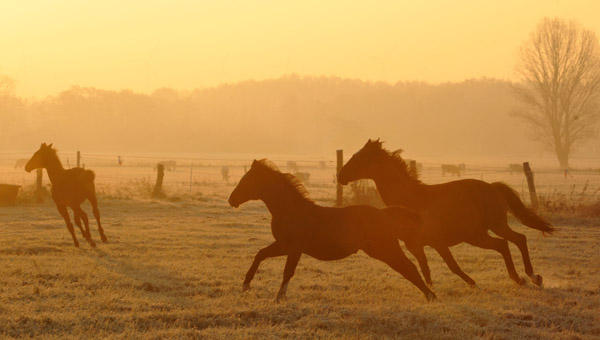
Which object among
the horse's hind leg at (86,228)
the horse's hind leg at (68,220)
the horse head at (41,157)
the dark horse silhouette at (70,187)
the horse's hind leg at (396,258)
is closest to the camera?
the horse's hind leg at (396,258)

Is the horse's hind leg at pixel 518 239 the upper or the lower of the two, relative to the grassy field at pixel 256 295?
upper

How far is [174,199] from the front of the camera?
23.8 meters

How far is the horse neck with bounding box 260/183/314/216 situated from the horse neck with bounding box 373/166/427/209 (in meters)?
1.57

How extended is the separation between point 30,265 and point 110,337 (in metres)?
4.89

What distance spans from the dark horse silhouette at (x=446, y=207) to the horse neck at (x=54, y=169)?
6791 mm

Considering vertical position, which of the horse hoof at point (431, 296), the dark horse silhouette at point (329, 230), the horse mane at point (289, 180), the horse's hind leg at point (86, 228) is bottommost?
the horse hoof at point (431, 296)

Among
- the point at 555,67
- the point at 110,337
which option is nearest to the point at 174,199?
the point at 110,337

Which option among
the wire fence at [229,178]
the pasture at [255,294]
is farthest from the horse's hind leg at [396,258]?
the wire fence at [229,178]

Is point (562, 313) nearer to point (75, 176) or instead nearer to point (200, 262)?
point (200, 262)

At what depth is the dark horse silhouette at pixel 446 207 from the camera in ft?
30.6

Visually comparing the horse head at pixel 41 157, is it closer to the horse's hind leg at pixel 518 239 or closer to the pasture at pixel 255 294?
the pasture at pixel 255 294

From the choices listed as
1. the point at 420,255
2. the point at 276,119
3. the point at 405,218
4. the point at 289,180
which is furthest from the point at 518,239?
the point at 276,119

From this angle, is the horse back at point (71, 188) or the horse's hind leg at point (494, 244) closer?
the horse's hind leg at point (494, 244)

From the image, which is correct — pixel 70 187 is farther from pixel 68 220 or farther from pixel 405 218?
pixel 405 218
